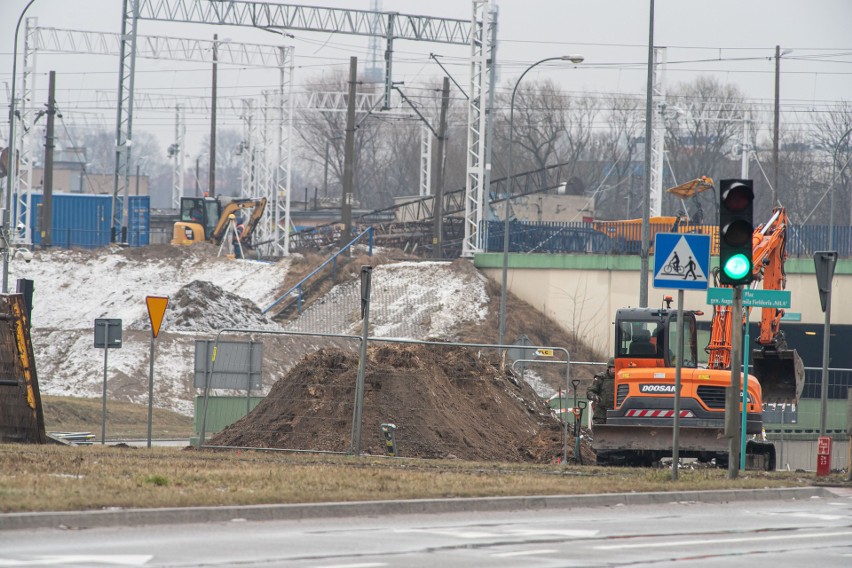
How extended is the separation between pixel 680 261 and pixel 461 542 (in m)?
6.69

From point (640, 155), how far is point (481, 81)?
69260 mm

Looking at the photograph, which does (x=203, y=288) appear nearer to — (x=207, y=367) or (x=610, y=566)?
(x=207, y=367)

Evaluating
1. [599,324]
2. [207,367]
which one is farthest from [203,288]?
[207,367]

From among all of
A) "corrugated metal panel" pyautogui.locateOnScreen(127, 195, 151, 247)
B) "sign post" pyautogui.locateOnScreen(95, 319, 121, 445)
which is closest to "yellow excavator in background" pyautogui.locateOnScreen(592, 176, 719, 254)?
"sign post" pyautogui.locateOnScreen(95, 319, 121, 445)

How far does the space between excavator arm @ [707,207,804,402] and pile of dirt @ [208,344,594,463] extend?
332 cm

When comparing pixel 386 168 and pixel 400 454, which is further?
pixel 386 168

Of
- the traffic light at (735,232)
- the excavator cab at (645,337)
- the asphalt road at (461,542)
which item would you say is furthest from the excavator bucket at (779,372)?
the asphalt road at (461,542)

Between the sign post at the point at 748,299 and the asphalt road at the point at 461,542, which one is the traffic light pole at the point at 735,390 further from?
the sign post at the point at 748,299

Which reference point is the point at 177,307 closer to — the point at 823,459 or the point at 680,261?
the point at 823,459

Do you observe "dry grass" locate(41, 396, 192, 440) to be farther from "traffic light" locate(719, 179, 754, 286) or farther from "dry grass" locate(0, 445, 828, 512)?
"traffic light" locate(719, 179, 754, 286)

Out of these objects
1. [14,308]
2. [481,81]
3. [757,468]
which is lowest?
[757,468]

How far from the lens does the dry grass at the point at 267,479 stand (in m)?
12.7

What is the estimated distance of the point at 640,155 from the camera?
120375 mm

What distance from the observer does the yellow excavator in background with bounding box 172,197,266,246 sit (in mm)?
73750
